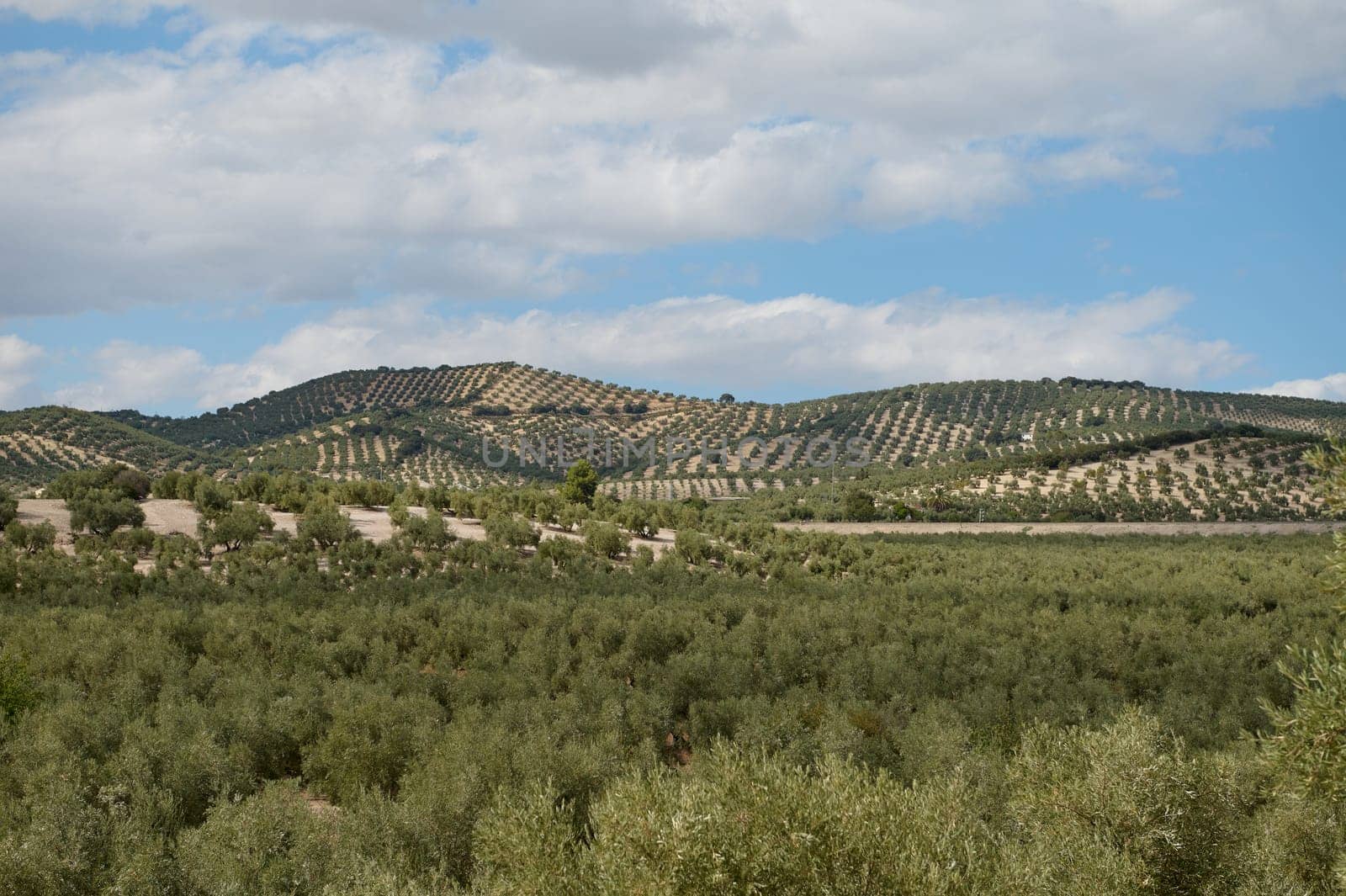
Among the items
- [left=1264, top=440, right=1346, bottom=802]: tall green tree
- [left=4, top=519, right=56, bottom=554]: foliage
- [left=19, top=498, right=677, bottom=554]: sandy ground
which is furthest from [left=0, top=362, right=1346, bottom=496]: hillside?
[left=1264, top=440, right=1346, bottom=802]: tall green tree

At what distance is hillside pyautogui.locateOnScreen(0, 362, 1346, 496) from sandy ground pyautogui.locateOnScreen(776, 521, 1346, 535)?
72.9 feet

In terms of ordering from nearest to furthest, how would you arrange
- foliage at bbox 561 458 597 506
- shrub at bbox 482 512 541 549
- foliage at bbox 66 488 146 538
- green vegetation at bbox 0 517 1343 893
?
green vegetation at bbox 0 517 1343 893 → foliage at bbox 66 488 146 538 → shrub at bbox 482 512 541 549 → foliage at bbox 561 458 597 506

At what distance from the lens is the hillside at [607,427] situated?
10281 centimetres

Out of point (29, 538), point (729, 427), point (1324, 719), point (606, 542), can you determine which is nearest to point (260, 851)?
point (1324, 719)

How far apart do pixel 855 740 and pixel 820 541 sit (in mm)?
34478

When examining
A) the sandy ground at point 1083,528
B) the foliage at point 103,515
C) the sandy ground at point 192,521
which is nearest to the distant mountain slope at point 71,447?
the sandy ground at point 192,521

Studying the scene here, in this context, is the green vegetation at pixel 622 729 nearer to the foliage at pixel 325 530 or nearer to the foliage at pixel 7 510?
the foliage at pixel 325 530

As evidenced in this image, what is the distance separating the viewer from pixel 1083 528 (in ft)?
233

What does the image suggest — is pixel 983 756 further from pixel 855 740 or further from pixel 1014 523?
pixel 1014 523

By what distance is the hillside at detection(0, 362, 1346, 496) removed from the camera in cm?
Answer: 10281

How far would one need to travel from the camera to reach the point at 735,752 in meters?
11.2

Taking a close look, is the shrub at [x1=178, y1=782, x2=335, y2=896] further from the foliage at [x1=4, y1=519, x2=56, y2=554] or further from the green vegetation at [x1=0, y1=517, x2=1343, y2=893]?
the foliage at [x1=4, y1=519, x2=56, y2=554]

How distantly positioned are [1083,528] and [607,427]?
80548 millimetres

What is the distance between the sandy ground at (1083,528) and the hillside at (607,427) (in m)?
22.2
